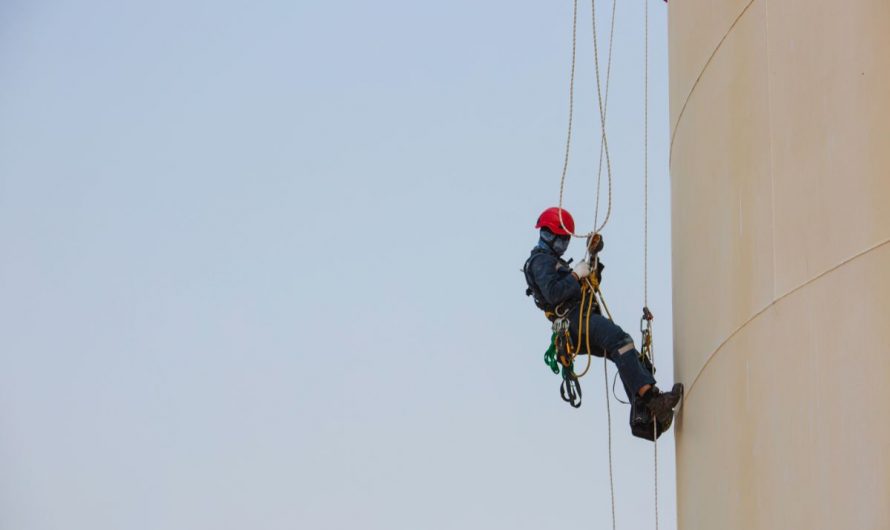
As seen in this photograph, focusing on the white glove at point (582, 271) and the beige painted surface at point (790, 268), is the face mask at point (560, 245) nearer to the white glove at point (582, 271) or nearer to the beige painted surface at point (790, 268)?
the white glove at point (582, 271)

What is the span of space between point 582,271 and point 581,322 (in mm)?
387

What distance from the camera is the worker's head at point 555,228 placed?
1086cm

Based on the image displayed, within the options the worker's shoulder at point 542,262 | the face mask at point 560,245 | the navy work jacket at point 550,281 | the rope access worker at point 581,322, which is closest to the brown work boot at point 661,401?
the rope access worker at point 581,322

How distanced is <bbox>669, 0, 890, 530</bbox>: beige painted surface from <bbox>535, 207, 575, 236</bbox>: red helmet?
137cm

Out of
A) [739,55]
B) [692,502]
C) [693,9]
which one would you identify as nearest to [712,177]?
[739,55]

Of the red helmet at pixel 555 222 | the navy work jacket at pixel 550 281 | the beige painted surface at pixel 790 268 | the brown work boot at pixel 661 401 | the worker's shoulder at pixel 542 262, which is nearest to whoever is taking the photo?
the beige painted surface at pixel 790 268

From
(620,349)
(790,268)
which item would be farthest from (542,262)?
(790,268)

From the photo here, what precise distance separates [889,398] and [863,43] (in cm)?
170

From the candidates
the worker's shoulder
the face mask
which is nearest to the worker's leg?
the worker's shoulder

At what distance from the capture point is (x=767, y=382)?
788cm

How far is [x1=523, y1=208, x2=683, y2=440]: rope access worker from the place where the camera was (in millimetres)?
9984

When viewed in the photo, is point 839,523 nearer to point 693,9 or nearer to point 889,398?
point 889,398

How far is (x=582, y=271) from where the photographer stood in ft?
34.8

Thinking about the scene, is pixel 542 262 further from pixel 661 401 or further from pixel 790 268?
pixel 790 268
